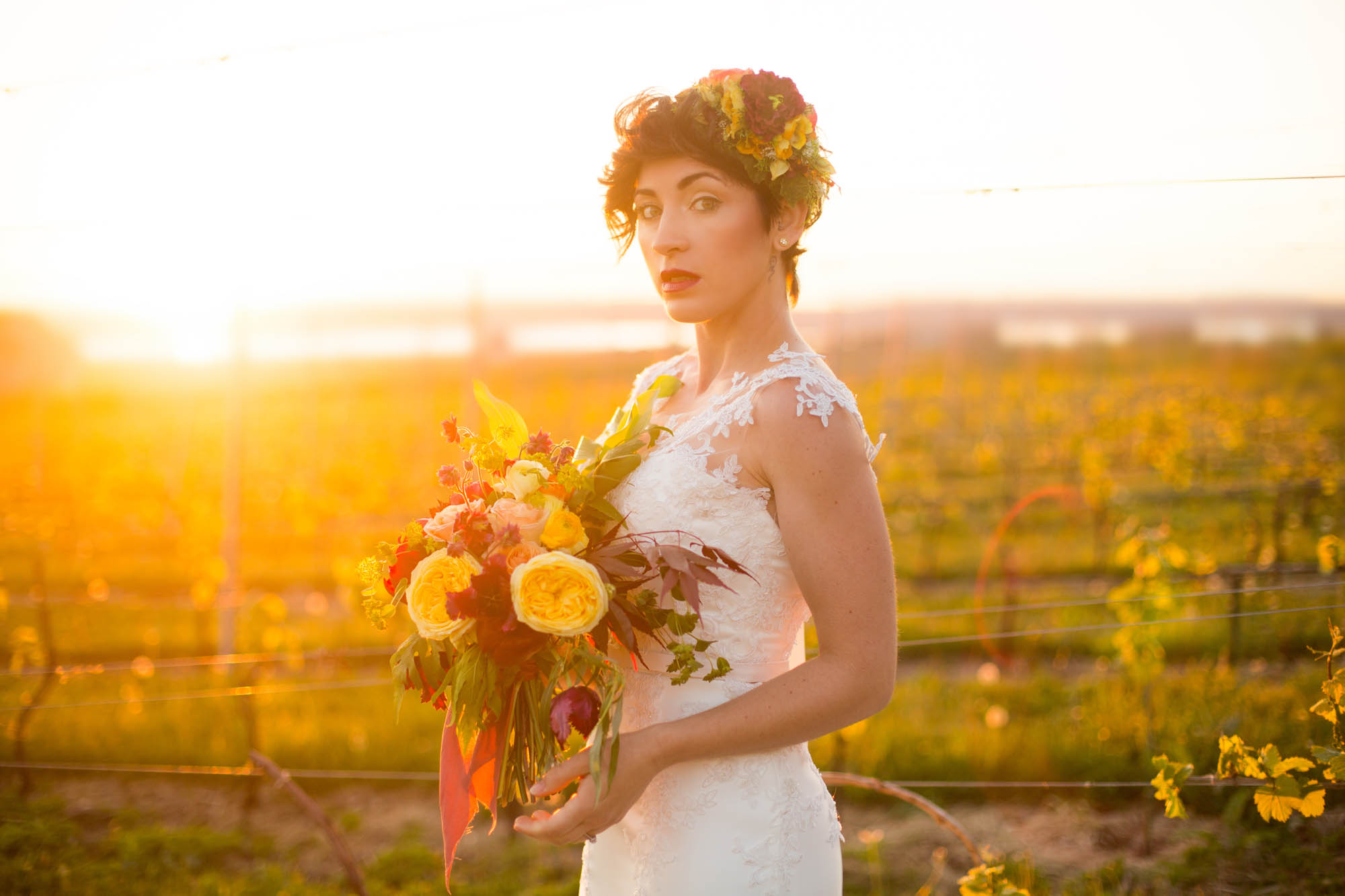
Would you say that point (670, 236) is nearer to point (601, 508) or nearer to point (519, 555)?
point (601, 508)

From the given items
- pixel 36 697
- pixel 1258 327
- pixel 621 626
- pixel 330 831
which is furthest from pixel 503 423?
pixel 1258 327

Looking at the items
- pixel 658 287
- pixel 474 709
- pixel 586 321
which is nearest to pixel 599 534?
pixel 474 709

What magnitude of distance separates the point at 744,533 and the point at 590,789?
0.47 m

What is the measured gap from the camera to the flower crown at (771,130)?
149 cm

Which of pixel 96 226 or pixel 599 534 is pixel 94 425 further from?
pixel 599 534

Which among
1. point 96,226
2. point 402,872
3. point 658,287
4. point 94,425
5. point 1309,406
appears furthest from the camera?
point 94,425

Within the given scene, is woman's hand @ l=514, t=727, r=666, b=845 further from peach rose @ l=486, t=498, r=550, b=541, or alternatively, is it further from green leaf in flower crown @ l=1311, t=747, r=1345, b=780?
green leaf in flower crown @ l=1311, t=747, r=1345, b=780

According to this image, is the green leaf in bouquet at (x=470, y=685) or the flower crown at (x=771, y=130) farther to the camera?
the flower crown at (x=771, y=130)

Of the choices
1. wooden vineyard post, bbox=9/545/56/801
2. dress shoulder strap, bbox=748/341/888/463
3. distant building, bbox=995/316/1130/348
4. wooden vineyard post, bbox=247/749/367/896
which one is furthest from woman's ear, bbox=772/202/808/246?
distant building, bbox=995/316/1130/348

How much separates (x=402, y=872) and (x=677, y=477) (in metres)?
2.98

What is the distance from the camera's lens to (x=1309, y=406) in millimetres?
15312

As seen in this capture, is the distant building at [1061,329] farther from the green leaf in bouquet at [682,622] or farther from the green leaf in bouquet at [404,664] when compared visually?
the green leaf in bouquet at [404,664]

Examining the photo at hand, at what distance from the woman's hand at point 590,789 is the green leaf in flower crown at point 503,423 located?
52cm

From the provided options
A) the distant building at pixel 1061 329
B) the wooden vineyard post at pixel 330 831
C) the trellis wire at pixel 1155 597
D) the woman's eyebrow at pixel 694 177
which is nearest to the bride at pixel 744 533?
the woman's eyebrow at pixel 694 177
